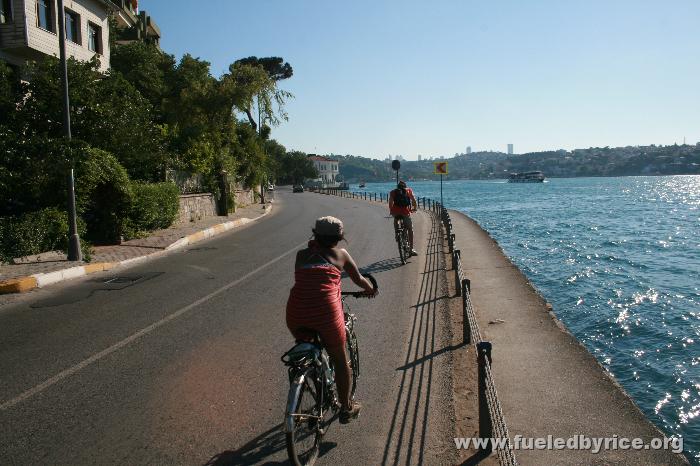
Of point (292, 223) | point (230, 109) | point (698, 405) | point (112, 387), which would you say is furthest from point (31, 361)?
point (230, 109)

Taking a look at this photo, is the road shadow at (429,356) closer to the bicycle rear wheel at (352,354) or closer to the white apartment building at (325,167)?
the bicycle rear wheel at (352,354)

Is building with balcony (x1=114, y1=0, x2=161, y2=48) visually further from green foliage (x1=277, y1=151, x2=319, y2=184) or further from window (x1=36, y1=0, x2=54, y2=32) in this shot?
green foliage (x1=277, y1=151, x2=319, y2=184)

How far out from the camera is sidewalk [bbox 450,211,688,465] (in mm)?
4898

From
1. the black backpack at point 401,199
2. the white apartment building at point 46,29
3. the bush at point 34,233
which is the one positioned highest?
the white apartment building at point 46,29

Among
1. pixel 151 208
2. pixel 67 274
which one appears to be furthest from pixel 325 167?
pixel 67 274

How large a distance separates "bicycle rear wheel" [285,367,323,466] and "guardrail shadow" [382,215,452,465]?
56 cm

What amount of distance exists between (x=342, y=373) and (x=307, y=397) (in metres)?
0.42

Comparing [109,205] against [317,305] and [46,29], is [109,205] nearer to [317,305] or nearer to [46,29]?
[46,29]

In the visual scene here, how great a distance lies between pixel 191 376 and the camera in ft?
19.5

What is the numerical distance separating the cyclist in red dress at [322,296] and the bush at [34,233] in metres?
11.0

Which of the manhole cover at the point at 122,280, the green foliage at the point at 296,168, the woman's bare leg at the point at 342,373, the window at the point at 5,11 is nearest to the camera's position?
the woman's bare leg at the point at 342,373

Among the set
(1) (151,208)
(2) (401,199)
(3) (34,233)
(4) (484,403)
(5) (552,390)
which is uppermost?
(2) (401,199)

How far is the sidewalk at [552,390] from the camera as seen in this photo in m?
4.90

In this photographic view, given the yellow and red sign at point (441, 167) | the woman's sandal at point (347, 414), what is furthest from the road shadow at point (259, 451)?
the yellow and red sign at point (441, 167)
